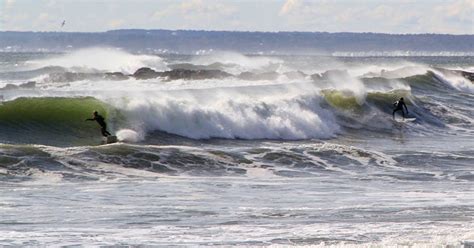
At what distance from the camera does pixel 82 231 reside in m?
14.6

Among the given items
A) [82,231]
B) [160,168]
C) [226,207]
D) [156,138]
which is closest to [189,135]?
[156,138]

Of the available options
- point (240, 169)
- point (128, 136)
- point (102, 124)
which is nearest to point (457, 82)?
point (128, 136)

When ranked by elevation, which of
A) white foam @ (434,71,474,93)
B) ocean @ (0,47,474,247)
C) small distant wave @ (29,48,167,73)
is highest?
small distant wave @ (29,48,167,73)

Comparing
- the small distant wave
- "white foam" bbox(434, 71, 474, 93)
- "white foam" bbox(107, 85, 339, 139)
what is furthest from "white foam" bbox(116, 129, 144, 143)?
the small distant wave

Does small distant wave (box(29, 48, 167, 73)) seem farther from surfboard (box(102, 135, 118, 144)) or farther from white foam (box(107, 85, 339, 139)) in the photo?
surfboard (box(102, 135, 118, 144))

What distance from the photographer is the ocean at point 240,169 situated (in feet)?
48.5

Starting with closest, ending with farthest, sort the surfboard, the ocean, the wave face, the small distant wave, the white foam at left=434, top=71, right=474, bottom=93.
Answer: the ocean, the surfboard, the wave face, the white foam at left=434, top=71, right=474, bottom=93, the small distant wave

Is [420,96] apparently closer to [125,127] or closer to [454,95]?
[454,95]

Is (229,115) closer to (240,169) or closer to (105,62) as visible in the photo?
(240,169)

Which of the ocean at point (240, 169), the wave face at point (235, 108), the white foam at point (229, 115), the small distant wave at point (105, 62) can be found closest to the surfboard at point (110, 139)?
the ocean at point (240, 169)

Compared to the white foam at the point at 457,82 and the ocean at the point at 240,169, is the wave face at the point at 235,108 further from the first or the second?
the white foam at the point at 457,82

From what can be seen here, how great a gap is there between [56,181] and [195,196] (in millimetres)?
3053

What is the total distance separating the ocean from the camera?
583 inches

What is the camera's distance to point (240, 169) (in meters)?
22.7
